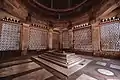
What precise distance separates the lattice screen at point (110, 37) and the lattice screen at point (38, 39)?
636 cm

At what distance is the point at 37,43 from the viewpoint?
26.3ft

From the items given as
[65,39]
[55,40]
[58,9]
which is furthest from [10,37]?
[58,9]

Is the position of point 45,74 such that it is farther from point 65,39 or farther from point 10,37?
point 65,39

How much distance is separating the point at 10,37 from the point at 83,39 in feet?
24.2

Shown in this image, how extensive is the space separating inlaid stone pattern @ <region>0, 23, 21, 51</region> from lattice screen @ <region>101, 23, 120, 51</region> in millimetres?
8096

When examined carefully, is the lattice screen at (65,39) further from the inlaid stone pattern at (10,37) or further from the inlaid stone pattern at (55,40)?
the inlaid stone pattern at (10,37)

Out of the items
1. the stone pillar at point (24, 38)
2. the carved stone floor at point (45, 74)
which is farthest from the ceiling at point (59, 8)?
the carved stone floor at point (45, 74)

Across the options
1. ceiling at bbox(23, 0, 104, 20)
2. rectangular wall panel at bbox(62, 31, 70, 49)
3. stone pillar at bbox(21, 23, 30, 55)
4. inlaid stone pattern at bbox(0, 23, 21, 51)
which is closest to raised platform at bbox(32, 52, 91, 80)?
stone pillar at bbox(21, 23, 30, 55)

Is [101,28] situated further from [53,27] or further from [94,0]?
[53,27]

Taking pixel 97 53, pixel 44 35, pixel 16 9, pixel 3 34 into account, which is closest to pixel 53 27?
pixel 44 35

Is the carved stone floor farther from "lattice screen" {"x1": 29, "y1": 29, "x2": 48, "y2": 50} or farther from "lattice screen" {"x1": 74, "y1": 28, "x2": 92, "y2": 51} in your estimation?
"lattice screen" {"x1": 29, "y1": 29, "x2": 48, "y2": 50}

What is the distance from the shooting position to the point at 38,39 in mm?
8172

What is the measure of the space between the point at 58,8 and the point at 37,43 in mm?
5951

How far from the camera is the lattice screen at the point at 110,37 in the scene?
18.5ft
